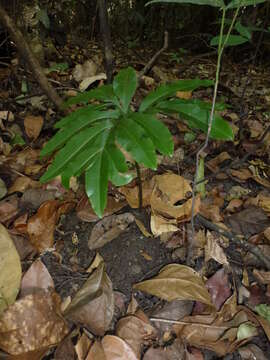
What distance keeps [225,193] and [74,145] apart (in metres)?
0.81

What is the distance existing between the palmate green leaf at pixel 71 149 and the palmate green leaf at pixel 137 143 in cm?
8

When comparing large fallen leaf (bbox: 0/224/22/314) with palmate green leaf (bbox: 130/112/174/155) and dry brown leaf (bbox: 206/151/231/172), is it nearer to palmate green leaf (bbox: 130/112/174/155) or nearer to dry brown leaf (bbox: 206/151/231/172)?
palmate green leaf (bbox: 130/112/174/155)

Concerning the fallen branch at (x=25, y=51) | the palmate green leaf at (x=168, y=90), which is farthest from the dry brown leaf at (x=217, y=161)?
the fallen branch at (x=25, y=51)

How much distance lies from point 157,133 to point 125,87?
0.88 ft

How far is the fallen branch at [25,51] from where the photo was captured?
1.35 m

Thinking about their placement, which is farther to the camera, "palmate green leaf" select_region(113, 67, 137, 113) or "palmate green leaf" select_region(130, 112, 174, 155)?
"palmate green leaf" select_region(113, 67, 137, 113)

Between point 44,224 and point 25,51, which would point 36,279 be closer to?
point 44,224

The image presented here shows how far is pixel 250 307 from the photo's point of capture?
1013mm

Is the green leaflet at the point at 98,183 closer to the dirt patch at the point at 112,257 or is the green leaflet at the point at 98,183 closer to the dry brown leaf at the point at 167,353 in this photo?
the dirt patch at the point at 112,257

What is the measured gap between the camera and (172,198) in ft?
4.18

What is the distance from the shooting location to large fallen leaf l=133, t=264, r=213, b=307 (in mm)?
967

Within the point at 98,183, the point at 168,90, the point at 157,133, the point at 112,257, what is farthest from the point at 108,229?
the point at 168,90

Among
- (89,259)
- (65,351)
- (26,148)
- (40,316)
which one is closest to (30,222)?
(89,259)

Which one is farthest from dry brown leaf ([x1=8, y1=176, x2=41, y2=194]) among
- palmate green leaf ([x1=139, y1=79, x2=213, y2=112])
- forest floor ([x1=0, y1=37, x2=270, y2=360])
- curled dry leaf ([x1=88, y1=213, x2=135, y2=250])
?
palmate green leaf ([x1=139, y1=79, x2=213, y2=112])
